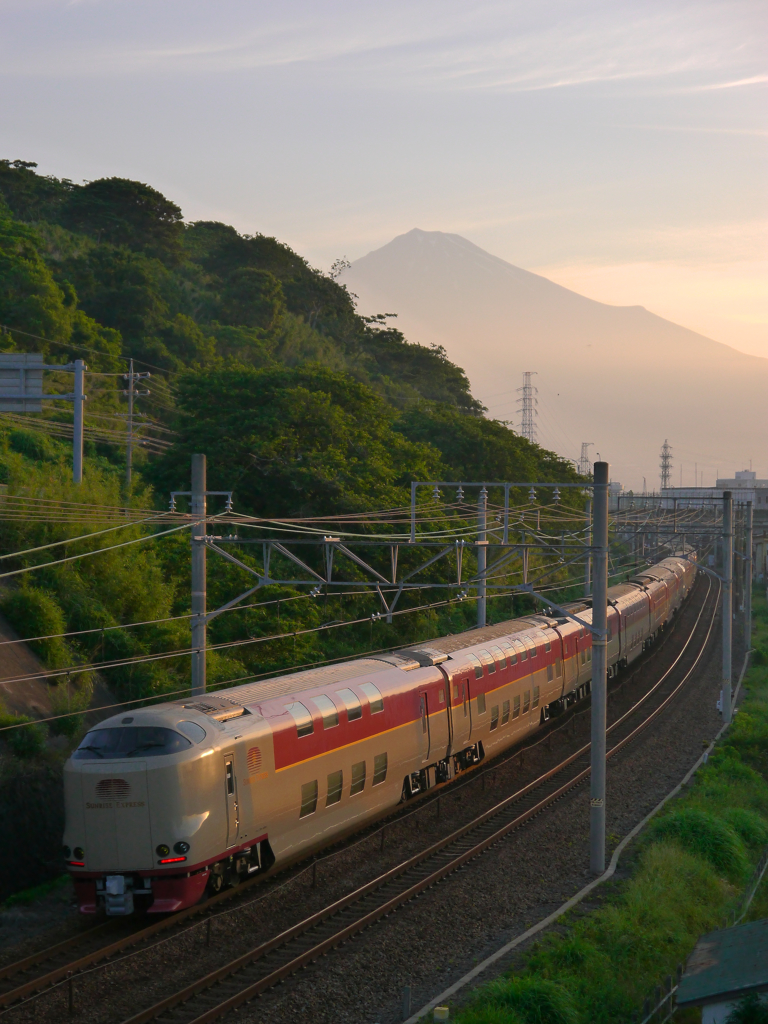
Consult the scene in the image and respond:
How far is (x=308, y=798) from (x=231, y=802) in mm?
2044

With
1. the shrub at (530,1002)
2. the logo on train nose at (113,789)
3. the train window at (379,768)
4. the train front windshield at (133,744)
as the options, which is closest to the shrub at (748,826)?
the train window at (379,768)

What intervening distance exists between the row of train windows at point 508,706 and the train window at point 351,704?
18.6 feet

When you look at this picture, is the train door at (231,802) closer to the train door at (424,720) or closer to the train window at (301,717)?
the train window at (301,717)

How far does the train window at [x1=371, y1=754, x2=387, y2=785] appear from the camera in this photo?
17156 mm

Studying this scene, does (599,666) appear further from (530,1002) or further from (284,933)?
(284,933)

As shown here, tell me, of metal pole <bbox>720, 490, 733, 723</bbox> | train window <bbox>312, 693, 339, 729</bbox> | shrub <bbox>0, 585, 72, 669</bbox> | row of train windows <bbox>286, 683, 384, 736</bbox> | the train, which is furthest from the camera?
metal pole <bbox>720, 490, 733, 723</bbox>

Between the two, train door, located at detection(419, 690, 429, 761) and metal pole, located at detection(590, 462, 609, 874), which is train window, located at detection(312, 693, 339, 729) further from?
metal pole, located at detection(590, 462, 609, 874)

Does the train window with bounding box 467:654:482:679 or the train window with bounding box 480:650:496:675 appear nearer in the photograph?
the train window with bounding box 467:654:482:679

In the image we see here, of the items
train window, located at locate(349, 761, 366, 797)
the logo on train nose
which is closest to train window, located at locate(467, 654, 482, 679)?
train window, located at locate(349, 761, 366, 797)

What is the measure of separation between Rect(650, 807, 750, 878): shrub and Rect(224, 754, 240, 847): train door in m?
8.38

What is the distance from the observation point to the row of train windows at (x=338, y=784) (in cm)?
1509

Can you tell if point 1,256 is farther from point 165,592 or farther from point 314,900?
point 314,900

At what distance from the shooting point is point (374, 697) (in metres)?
17.2

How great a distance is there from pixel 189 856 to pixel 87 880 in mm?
1486
